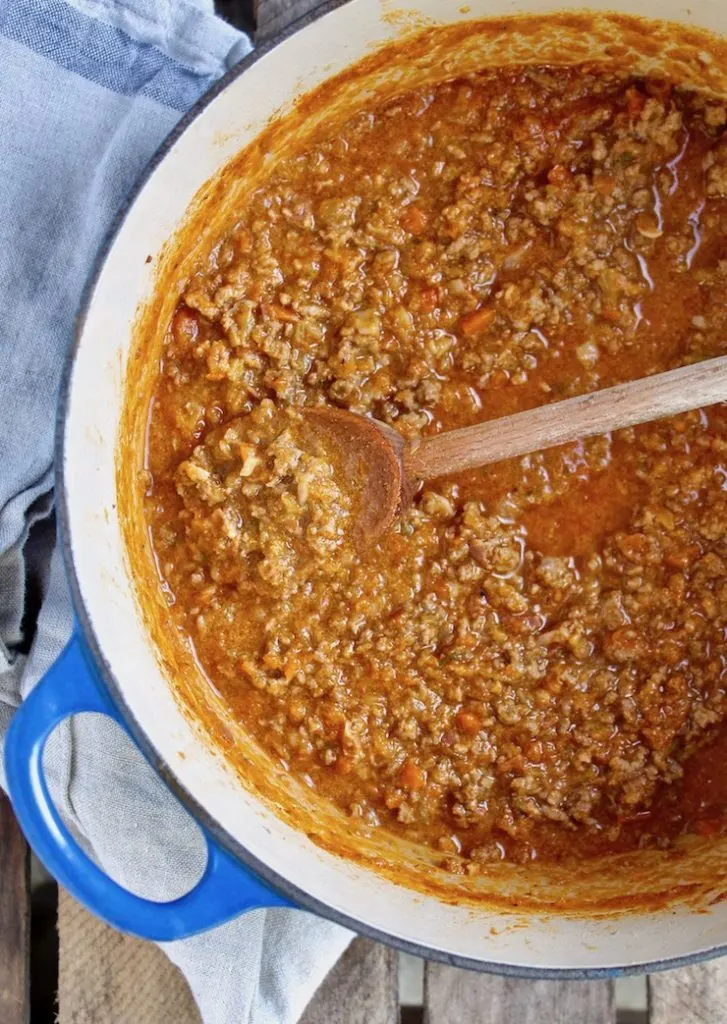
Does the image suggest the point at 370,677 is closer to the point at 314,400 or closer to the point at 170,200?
the point at 314,400

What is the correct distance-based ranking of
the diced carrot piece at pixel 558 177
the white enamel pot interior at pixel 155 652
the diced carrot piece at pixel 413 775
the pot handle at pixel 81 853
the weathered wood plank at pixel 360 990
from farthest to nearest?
the weathered wood plank at pixel 360 990 < the diced carrot piece at pixel 413 775 < the diced carrot piece at pixel 558 177 < the white enamel pot interior at pixel 155 652 < the pot handle at pixel 81 853

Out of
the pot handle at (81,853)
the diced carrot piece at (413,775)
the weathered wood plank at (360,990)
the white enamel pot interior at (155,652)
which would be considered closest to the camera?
the pot handle at (81,853)

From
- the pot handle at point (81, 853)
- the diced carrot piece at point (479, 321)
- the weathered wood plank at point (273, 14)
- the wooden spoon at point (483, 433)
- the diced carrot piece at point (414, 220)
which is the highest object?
the weathered wood plank at point (273, 14)

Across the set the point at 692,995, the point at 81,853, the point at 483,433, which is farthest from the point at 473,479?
the point at 692,995

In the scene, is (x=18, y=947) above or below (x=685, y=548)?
below

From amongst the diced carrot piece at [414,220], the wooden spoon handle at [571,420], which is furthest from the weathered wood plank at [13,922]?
the diced carrot piece at [414,220]

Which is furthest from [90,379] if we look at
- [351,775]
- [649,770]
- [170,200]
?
[649,770]

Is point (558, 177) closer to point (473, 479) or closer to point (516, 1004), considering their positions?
point (473, 479)

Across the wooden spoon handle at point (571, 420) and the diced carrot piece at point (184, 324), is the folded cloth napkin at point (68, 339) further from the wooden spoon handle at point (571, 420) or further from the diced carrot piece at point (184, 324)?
the wooden spoon handle at point (571, 420)
